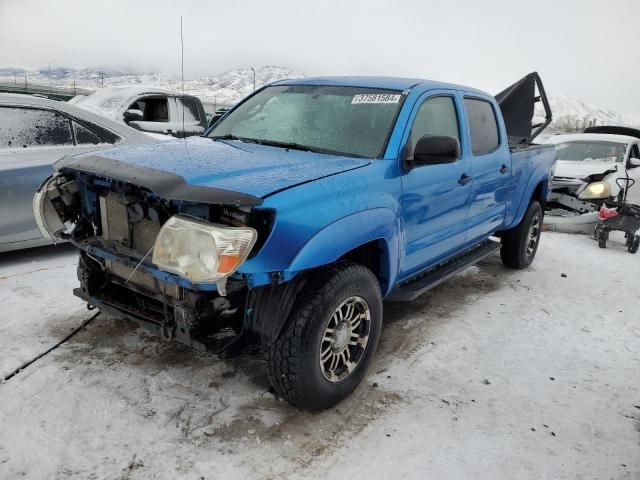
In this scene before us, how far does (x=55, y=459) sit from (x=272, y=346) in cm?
110

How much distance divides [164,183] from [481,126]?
9.79ft

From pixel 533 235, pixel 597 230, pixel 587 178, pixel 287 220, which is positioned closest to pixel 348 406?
pixel 287 220

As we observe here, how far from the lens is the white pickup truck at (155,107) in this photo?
8266 millimetres

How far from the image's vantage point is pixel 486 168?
4273 millimetres

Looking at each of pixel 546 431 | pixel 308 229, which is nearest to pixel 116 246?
pixel 308 229

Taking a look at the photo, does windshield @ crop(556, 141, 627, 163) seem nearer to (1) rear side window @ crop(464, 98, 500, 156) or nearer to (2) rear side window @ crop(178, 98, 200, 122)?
(1) rear side window @ crop(464, 98, 500, 156)

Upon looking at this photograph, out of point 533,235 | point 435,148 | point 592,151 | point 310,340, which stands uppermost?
point 435,148

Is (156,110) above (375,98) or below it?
below

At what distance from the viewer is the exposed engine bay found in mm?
2312

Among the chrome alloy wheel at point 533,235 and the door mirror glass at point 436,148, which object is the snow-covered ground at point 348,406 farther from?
the chrome alloy wheel at point 533,235

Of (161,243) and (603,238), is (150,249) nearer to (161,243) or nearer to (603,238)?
(161,243)

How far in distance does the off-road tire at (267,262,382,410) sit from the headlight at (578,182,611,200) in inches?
249

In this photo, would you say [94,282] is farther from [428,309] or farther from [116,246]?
[428,309]

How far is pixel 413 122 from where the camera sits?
342 cm
